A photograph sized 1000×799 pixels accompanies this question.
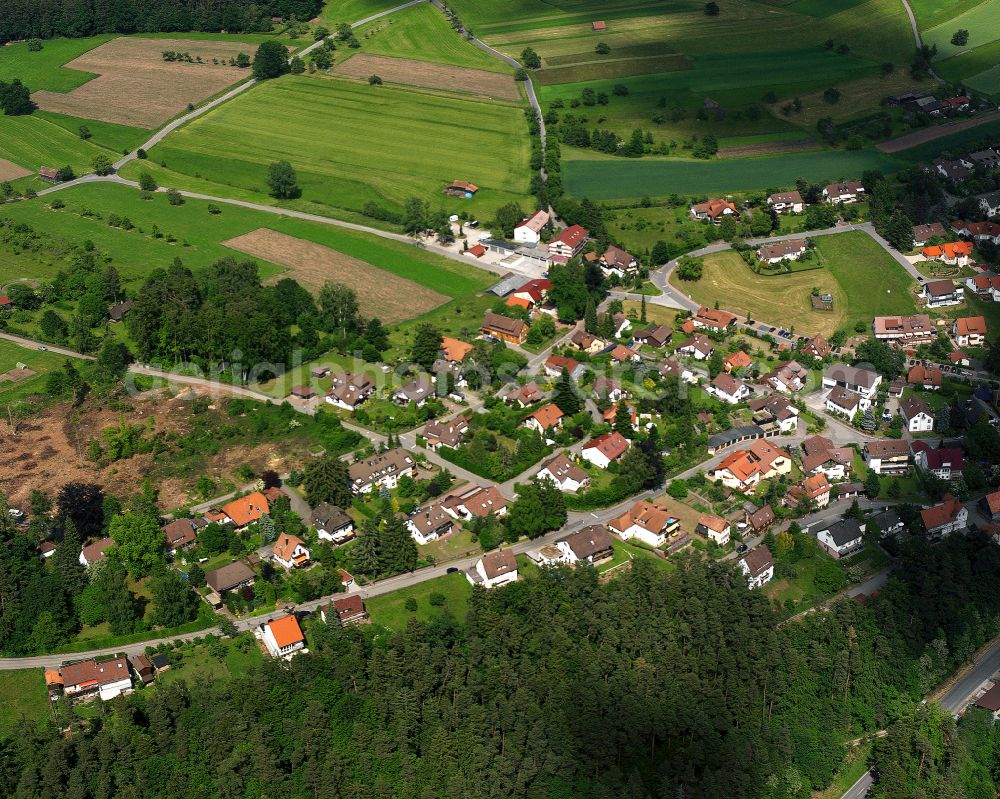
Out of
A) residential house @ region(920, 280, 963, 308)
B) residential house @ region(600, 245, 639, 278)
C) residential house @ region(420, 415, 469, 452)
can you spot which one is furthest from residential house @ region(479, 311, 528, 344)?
residential house @ region(920, 280, 963, 308)

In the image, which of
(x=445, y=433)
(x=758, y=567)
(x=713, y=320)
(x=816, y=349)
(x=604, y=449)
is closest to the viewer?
(x=758, y=567)

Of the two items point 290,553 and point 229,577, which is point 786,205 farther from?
point 229,577

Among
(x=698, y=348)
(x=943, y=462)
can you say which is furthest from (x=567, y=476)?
(x=943, y=462)

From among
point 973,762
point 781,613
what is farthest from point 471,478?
point 973,762

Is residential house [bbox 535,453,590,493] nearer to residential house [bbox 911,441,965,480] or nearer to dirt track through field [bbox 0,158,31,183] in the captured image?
residential house [bbox 911,441,965,480]

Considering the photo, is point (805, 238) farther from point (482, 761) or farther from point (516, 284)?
point (482, 761)

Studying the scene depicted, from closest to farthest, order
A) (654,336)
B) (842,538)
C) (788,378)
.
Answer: (842,538), (788,378), (654,336)

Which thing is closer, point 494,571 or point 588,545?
point 494,571

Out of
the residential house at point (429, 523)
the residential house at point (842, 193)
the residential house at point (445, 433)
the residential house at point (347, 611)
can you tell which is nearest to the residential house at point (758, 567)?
the residential house at point (429, 523)
